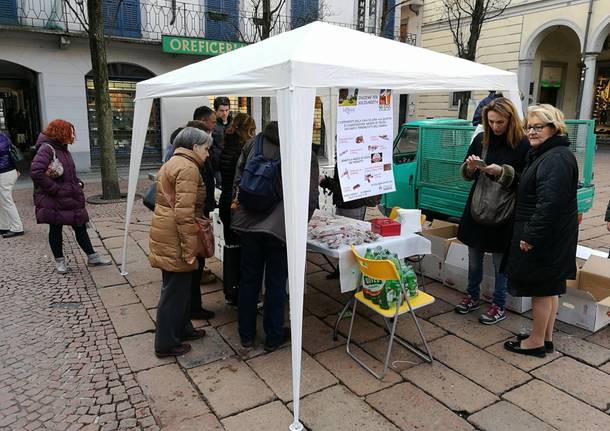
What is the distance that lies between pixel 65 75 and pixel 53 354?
10.2 m

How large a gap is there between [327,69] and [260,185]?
2.76ft

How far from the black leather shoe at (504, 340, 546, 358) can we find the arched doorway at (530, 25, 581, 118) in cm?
1741

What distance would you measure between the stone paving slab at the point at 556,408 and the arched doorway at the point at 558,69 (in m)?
17.9

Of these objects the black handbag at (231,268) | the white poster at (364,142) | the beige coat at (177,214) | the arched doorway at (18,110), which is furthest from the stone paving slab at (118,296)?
the arched doorway at (18,110)

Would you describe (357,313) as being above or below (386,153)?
below

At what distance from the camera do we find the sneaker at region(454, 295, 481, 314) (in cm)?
405

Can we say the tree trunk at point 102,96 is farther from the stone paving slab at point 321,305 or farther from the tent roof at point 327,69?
the stone paving slab at point 321,305

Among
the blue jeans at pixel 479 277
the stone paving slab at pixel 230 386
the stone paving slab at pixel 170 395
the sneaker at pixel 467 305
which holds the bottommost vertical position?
the stone paving slab at pixel 170 395

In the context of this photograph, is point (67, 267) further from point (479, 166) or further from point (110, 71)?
point (110, 71)

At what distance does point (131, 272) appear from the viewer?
16.8 feet

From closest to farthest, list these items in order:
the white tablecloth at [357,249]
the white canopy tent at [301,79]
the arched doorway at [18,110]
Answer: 1. the white canopy tent at [301,79]
2. the white tablecloth at [357,249]
3. the arched doorway at [18,110]

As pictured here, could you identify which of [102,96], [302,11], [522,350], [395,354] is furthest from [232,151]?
[302,11]

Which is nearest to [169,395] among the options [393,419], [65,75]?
[393,419]

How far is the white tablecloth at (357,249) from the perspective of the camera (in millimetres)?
3346
